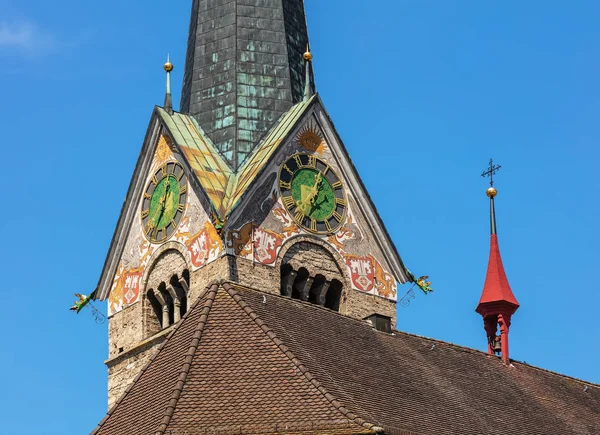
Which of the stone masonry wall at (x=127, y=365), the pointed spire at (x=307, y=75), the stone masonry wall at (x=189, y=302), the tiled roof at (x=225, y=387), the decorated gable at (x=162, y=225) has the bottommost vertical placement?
the tiled roof at (x=225, y=387)

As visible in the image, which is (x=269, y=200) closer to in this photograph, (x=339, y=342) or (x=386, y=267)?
(x=386, y=267)

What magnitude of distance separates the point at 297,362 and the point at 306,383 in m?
A: 0.63

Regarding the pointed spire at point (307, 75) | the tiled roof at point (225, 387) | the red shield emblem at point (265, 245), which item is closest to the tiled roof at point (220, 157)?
the pointed spire at point (307, 75)

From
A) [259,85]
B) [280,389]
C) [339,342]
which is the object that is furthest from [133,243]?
[280,389]

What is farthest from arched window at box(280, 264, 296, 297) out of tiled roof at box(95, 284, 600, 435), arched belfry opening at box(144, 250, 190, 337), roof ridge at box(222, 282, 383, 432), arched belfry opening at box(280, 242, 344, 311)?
roof ridge at box(222, 282, 383, 432)

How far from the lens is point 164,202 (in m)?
43.5

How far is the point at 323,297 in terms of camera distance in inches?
1686

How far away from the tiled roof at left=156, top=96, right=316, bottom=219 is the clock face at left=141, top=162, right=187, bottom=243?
53cm

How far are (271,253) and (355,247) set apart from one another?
2.56 metres

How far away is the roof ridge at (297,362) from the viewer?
3136 centimetres

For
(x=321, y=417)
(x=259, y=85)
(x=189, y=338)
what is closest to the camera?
(x=321, y=417)

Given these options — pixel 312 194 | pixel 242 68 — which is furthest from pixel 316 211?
pixel 242 68

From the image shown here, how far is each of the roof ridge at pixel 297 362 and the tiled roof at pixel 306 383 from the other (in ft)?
0.06

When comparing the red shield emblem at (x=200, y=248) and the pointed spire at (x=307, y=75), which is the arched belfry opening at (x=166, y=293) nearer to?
the red shield emblem at (x=200, y=248)
